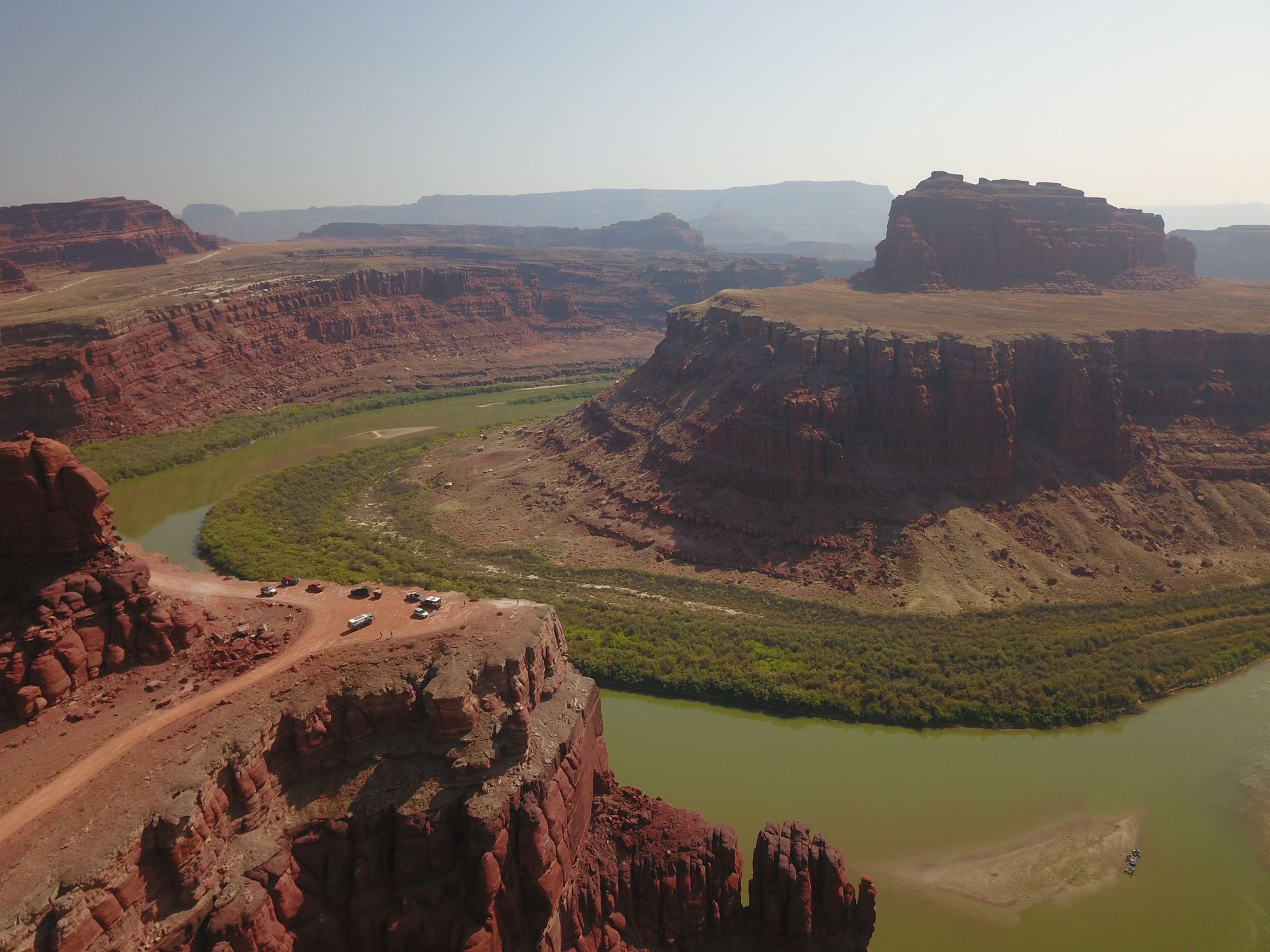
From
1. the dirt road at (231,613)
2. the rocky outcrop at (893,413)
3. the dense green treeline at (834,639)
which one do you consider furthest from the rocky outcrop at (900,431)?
the dirt road at (231,613)

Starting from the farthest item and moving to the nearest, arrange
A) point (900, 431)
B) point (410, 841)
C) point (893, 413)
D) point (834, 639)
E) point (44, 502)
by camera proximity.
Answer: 1. point (893, 413)
2. point (900, 431)
3. point (834, 639)
4. point (44, 502)
5. point (410, 841)

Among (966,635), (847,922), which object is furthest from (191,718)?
(966,635)

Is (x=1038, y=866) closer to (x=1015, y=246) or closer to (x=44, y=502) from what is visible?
(x=44, y=502)

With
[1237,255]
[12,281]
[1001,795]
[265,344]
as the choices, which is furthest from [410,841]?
[1237,255]

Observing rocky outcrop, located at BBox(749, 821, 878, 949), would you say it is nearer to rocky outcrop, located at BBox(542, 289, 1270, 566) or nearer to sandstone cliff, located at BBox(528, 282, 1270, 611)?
sandstone cliff, located at BBox(528, 282, 1270, 611)

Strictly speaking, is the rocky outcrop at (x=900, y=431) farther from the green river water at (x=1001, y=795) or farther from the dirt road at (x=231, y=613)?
the dirt road at (x=231, y=613)

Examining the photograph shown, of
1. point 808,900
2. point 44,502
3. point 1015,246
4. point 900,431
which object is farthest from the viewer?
point 1015,246

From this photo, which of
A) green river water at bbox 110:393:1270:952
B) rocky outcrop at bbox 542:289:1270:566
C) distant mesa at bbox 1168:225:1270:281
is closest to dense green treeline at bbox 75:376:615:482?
rocky outcrop at bbox 542:289:1270:566
